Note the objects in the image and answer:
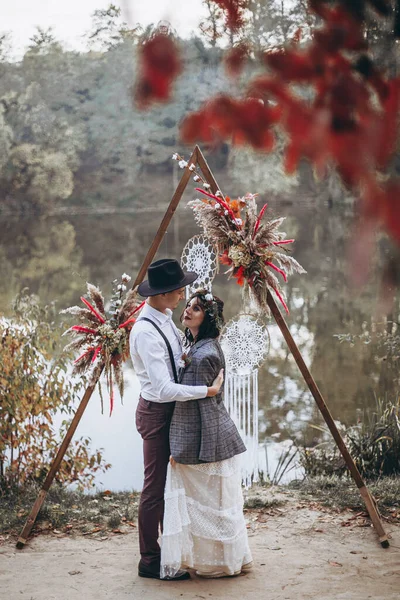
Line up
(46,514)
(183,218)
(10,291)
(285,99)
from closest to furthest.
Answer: (285,99) → (46,514) → (10,291) → (183,218)

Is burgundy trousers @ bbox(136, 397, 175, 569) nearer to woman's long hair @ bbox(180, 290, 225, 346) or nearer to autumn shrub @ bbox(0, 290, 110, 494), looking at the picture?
woman's long hair @ bbox(180, 290, 225, 346)

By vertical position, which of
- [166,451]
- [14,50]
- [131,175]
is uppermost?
[14,50]

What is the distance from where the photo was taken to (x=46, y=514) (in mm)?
4617

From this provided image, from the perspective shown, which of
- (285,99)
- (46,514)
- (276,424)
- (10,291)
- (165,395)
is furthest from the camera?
(10,291)

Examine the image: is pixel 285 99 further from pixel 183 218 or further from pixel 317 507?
pixel 183 218

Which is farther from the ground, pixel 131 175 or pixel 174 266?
pixel 131 175

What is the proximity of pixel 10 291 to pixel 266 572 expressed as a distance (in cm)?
1195

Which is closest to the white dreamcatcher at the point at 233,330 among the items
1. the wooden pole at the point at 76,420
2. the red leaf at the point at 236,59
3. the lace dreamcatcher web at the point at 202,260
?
the lace dreamcatcher web at the point at 202,260

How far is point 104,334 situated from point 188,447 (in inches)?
36.1

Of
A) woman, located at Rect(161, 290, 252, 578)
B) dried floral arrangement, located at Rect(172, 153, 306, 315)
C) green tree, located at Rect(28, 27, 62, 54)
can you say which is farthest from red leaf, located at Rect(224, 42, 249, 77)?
green tree, located at Rect(28, 27, 62, 54)

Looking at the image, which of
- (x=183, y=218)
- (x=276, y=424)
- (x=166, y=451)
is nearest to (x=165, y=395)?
(x=166, y=451)

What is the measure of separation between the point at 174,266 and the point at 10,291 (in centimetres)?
1178

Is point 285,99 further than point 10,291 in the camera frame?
No

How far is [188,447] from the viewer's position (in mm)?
3582
